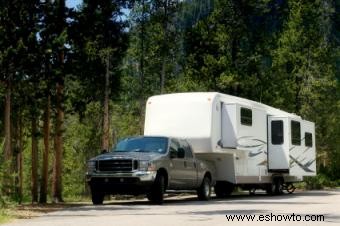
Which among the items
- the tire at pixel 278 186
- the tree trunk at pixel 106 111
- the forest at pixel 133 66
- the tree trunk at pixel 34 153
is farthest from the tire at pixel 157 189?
the tree trunk at pixel 106 111

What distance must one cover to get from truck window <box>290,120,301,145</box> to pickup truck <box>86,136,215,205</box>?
7.80 metres

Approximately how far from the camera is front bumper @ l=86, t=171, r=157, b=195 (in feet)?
62.7

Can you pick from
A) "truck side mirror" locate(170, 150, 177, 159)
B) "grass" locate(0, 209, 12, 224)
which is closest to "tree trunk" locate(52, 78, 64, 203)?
"truck side mirror" locate(170, 150, 177, 159)

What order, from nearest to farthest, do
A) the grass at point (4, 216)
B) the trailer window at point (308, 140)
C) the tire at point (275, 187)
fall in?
the grass at point (4, 216), the tire at point (275, 187), the trailer window at point (308, 140)

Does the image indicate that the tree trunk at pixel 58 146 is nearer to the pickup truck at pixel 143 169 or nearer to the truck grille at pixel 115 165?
the pickup truck at pixel 143 169

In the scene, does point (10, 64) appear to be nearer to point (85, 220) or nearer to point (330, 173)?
point (85, 220)

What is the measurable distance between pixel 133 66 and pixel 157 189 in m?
28.1

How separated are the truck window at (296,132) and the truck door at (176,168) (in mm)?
8178

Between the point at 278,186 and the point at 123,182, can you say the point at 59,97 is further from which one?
the point at 278,186

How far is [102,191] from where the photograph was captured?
65.2 feet

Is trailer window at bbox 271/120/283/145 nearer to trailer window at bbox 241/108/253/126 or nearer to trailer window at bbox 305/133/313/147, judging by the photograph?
trailer window at bbox 241/108/253/126

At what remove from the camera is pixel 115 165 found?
63.8 feet

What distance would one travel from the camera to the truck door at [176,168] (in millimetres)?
20297

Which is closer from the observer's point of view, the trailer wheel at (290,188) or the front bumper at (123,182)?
the front bumper at (123,182)
